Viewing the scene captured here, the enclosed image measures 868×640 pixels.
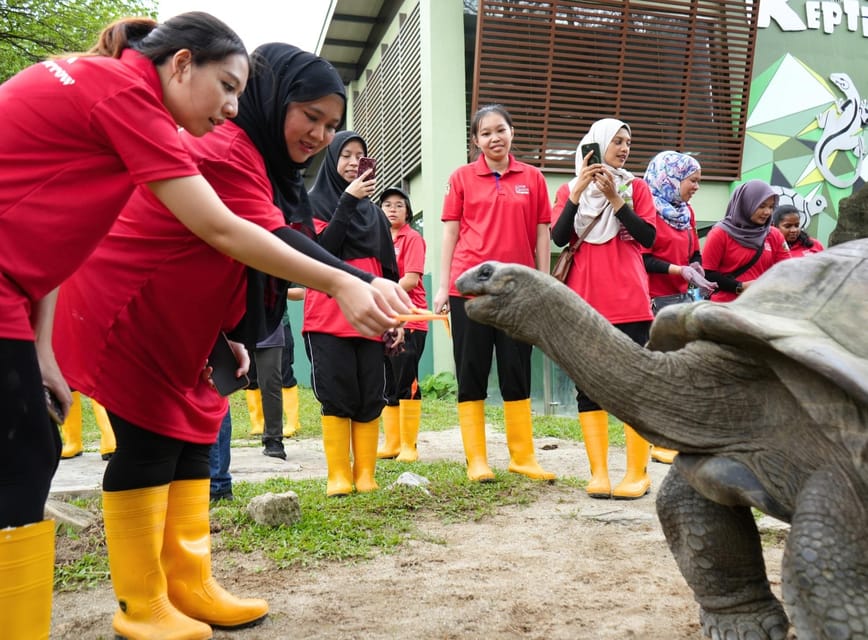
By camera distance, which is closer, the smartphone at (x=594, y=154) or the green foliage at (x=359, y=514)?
the green foliage at (x=359, y=514)

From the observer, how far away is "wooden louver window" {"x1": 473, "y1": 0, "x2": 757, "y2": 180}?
952 cm

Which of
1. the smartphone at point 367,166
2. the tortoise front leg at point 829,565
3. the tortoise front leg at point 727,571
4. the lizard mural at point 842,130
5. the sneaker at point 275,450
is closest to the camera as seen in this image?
the tortoise front leg at point 829,565

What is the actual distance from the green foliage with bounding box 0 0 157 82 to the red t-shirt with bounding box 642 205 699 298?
36.4 ft

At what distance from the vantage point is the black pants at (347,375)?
3793mm

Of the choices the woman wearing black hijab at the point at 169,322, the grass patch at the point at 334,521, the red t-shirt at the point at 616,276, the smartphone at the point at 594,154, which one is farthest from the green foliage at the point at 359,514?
the smartphone at the point at 594,154

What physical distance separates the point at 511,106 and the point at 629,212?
618 cm

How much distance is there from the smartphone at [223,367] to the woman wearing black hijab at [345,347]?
57.4 inches

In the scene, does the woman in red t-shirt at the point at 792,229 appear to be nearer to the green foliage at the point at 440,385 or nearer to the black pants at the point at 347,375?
the black pants at the point at 347,375

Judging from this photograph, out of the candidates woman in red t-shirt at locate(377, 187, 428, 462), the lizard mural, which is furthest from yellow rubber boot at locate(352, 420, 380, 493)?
the lizard mural

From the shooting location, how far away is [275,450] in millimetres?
5422

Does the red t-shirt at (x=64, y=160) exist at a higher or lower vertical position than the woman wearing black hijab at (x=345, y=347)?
higher

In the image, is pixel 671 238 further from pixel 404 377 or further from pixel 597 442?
pixel 404 377

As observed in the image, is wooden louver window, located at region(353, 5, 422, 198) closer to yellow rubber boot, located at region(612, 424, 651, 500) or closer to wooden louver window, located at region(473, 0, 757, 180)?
wooden louver window, located at region(473, 0, 757, 180)

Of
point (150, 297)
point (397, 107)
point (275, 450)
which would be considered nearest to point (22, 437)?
point (150, 297)
